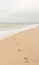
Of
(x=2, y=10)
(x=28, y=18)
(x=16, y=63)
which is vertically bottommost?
(x=16, y=63)

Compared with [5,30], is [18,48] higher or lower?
lower

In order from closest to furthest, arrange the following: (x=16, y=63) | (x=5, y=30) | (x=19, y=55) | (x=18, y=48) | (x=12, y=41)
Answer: (x=16, y=63), (x=19, y=55), (x=18, y=48), (x=12, y=41), (x=5, y=30)

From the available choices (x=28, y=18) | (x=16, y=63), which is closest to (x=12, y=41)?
(x=16, y=63)

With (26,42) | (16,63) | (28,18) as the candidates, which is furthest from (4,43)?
(28,18)

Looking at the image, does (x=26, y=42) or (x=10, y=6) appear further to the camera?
(x=10, y=6)

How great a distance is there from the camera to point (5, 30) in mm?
1695

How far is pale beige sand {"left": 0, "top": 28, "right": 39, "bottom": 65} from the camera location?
114 centimetres

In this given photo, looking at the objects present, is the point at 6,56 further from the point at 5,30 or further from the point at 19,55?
the point at 5,30

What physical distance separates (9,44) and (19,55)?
0.19m

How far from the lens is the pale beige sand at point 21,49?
1137mm

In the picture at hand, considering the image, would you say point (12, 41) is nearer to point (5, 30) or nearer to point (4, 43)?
point (4, 43)

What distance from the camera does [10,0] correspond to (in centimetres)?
196

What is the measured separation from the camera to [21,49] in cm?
130

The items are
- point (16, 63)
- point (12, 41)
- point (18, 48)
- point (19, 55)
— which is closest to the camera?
point (16, 63)
